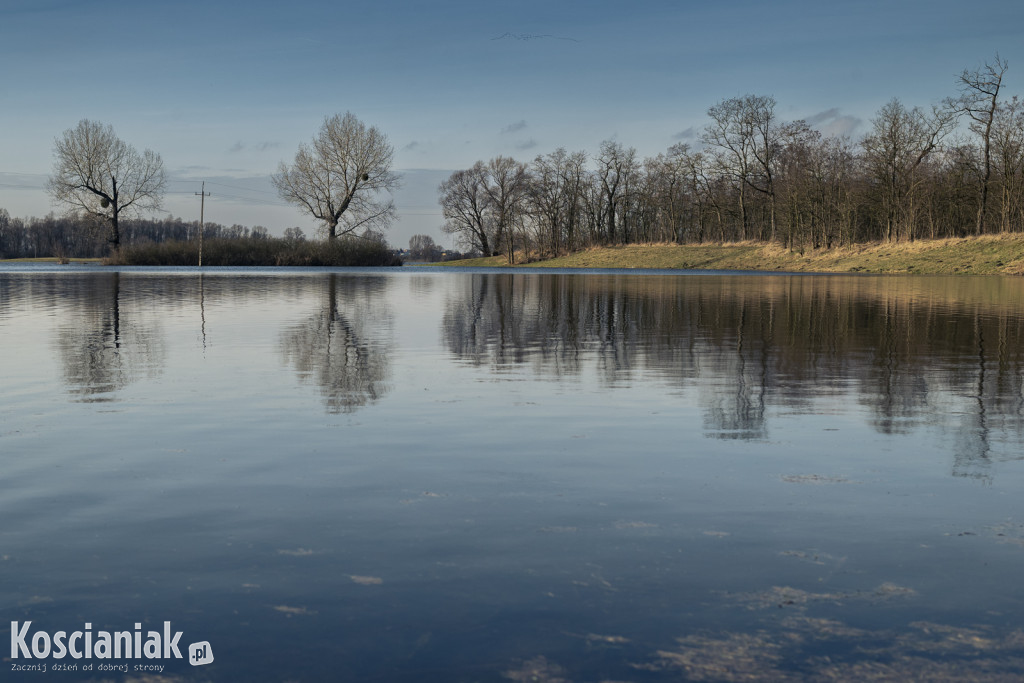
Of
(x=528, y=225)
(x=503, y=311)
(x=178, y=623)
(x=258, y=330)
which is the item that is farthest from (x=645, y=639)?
(x=528, y=225)

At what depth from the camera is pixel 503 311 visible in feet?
80.3

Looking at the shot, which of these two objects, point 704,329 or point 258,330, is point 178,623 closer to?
point 258,330

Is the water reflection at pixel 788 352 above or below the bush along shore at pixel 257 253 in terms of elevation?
below

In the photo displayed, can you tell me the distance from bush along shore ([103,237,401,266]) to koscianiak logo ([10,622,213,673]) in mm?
78878

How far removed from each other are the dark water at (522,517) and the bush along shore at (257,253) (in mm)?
69173

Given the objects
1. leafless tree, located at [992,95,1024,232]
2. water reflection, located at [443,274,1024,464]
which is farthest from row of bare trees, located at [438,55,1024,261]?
water reflection, located at [443,274,1024,464]

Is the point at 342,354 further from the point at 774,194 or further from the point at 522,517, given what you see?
the point at 774,194

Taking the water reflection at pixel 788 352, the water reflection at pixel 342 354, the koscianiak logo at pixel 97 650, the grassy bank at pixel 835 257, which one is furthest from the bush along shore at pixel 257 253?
the koscianiak logo at pixel 97 650

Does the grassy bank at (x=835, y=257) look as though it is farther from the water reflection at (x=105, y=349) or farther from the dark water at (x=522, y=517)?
the water reflection at (x=105, y=349)

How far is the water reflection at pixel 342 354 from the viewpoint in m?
10.2

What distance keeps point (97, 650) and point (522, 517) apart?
2.46 metres

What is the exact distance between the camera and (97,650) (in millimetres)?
3598

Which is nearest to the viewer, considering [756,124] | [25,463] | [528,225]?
[25,463]

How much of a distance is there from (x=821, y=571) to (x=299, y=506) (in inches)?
121
